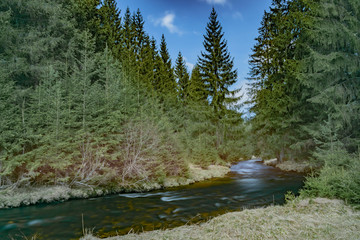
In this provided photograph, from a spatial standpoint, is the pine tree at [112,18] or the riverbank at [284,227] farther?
the pine tree at [112,18]

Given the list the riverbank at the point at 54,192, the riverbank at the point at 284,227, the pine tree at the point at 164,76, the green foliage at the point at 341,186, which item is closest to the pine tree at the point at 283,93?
the green foliage at the point at 341,186

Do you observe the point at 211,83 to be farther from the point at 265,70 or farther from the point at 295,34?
the point at 295,34

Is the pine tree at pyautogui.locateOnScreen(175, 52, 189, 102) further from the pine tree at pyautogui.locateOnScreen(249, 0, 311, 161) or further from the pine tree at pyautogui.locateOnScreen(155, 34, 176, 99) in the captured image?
the pine tree at pyautogui.locateOnScreen(249, 0, 311, 161)

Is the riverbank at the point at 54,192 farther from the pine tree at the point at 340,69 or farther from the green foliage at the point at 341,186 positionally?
the pine tree at the point at 340,69

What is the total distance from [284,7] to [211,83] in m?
11.4

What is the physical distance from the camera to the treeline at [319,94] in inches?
396

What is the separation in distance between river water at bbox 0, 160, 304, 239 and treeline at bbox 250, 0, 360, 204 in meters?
3.05

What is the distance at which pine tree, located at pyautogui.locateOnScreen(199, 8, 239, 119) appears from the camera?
1004 inches

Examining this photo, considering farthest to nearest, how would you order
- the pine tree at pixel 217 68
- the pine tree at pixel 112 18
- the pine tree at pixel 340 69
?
the pine tree at pixel 217 68
the pine tree at pixel 112 18
the pine tree at pixel 340 69

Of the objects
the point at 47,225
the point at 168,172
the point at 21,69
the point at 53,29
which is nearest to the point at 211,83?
the point at 168,172

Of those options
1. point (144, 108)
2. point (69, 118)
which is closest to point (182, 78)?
point (144, 108)

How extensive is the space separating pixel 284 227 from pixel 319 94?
13546mm

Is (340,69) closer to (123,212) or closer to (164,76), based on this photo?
(123,212)

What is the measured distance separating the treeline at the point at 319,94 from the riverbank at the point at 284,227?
3.75ft
